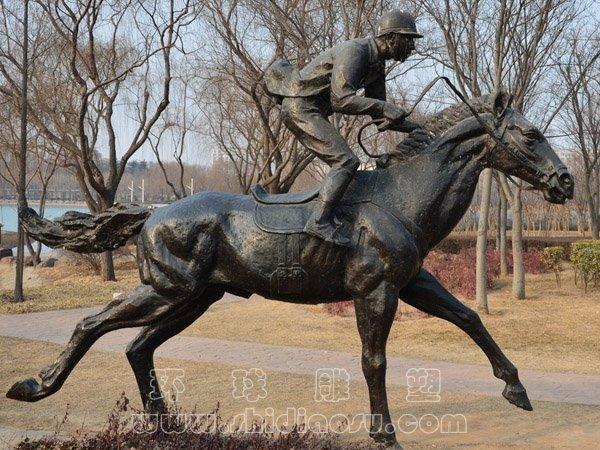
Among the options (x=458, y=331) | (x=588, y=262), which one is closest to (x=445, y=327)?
(x=458, y=331)

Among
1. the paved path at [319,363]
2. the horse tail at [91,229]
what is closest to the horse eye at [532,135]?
the horse tail at [91,229]

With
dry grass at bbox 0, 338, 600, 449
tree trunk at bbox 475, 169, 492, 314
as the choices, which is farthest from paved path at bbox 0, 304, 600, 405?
tree trunk at bbox 475, 169, 492, 314

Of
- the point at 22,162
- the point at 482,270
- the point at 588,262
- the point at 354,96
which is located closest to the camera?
the point at 354,96

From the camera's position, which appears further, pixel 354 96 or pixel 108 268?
pixel 108 268

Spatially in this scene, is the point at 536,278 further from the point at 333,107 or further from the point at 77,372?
the point at 333,107

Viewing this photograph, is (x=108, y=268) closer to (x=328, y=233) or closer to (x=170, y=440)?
(x=170, y=440)

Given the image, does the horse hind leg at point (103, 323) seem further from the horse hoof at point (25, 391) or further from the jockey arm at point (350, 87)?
the jockey arm at point (350, 87)

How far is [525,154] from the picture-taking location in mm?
3922

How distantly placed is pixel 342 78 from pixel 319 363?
18.6ft

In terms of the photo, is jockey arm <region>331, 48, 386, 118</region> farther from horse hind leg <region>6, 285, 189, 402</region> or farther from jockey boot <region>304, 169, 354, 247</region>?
horse hind leg <region>6, 285, 189, 402</region>

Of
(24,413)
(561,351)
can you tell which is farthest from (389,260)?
(561,351)

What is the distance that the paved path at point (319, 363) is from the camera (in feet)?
24.4

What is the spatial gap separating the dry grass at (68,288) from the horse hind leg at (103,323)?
1038cm

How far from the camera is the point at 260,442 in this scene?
412cm
